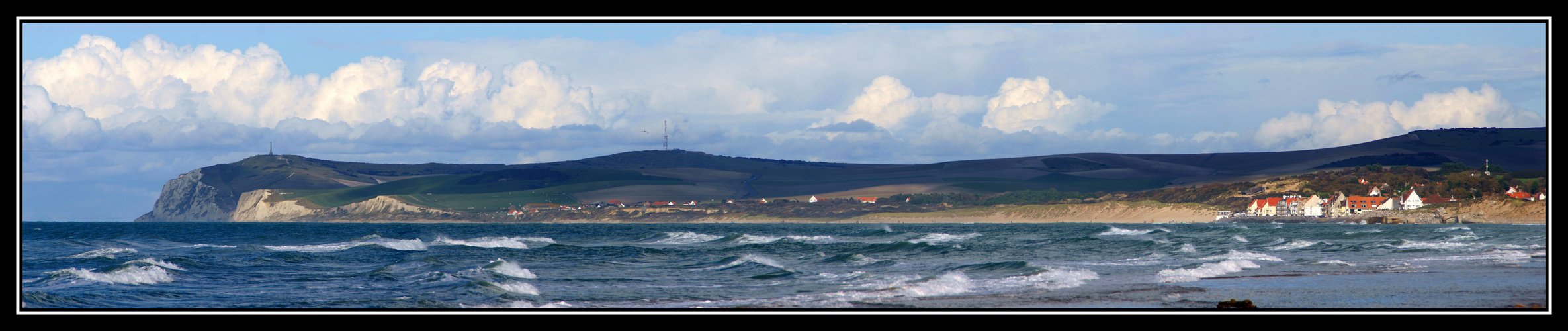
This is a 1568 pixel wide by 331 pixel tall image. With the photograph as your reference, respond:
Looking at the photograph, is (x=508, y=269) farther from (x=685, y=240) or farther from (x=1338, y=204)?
(x=1338, y=204)

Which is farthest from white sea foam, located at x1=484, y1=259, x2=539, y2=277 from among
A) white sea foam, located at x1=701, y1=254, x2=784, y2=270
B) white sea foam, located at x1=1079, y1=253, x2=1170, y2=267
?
white sea foam, located at x1=1079, y1=253, x2=1170, y2=267

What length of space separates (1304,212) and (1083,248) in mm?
112140

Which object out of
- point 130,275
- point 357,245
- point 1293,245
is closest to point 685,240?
point 357,245

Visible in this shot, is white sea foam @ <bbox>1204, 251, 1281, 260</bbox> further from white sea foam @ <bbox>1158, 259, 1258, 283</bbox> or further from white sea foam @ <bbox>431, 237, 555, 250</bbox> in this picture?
white sea foam @ <bbox>431, 237, 555, 250</bbox>

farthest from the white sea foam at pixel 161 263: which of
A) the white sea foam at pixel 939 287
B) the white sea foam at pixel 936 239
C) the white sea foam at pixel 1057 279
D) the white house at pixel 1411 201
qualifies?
the white house at pixel 1411 201

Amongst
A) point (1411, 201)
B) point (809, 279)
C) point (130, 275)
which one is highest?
point (130, 275)

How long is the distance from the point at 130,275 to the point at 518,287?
11.4 m

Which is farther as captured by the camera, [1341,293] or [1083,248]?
[1083,248]

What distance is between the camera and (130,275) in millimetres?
27156

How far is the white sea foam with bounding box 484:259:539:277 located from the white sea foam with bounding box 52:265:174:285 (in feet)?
Result: 27.7

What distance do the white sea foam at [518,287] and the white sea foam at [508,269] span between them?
7.69 ft
